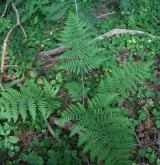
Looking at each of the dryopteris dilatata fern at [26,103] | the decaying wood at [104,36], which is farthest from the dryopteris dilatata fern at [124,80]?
the decaying wood at [104,36]

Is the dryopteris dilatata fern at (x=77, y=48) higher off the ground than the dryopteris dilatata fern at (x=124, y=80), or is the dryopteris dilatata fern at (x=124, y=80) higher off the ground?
the dryopteris dilatata fern at (x=77, y=48)

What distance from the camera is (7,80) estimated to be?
Answer: 4.41m

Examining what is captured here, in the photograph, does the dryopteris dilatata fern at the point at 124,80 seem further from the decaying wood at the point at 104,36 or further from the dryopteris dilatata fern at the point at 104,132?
the decaying wood at the point at 104,36

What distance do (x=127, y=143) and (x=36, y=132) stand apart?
1110mm

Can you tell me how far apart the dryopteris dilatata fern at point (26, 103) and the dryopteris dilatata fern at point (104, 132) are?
295 millimetres

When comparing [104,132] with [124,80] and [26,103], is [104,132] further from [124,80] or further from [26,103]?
[26,103]

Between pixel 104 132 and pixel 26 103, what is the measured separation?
36.9 inches

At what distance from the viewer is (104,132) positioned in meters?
3.56

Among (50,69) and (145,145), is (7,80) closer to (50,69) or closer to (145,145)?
(50,69)

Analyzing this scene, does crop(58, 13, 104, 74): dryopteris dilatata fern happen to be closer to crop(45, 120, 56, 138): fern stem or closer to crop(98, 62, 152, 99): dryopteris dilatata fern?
crop(98, 62, 152, 99): dryopteris dilatata fern

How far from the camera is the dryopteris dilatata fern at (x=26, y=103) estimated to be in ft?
12.2

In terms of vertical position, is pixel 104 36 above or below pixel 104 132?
above

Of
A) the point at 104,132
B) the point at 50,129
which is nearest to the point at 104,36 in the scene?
the point at 50,129

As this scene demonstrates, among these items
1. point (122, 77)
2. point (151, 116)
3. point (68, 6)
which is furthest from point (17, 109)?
point (68, 6)
